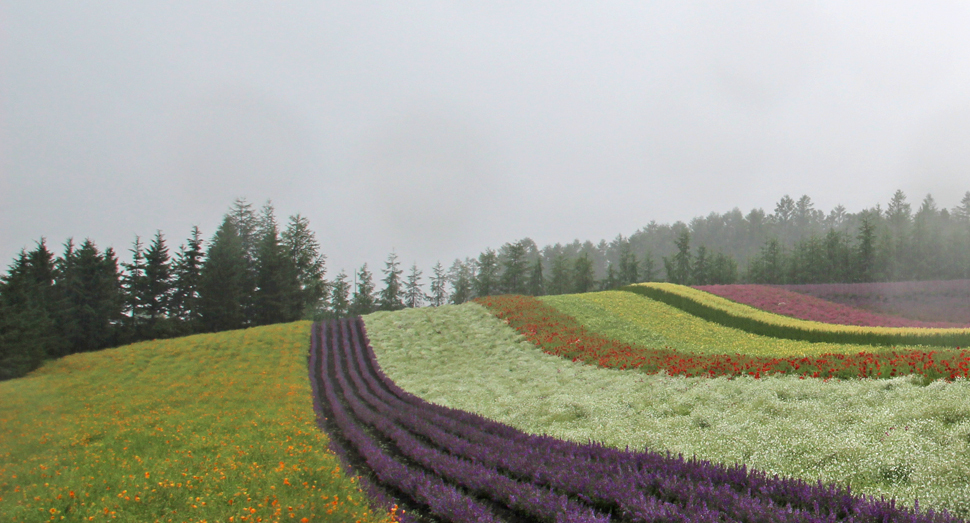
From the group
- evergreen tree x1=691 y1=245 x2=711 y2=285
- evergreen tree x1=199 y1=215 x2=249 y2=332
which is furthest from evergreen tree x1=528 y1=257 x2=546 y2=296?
evergreen tree x1=199 y1=215 x2=249 y2=332

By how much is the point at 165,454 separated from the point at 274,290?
43097 mm

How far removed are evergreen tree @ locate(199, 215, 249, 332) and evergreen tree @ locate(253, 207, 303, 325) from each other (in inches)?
71.3

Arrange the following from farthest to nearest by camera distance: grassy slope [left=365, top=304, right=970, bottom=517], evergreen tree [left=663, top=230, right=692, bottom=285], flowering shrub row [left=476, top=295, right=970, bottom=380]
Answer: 1. evergreen tree [left=663, top=230, right=692, bottom=285]
2. flowering shrub row [left=476, top=295, right=970, bottom=380]
3. grassy slope [left=365, top=304, right=970, bottom=517]

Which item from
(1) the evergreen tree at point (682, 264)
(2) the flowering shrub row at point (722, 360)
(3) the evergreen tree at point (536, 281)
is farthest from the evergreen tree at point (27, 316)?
(1) the evergreen tree at point (682, 264)

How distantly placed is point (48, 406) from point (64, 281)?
1177 inches

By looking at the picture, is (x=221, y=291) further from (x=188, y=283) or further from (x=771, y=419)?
(x=771, y=419)

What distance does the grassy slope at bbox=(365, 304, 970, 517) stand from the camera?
5.61 meters

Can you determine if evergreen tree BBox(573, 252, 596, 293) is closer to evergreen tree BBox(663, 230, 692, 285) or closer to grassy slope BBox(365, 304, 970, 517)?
evergreen tree BBox(663, 230, 692, 285)

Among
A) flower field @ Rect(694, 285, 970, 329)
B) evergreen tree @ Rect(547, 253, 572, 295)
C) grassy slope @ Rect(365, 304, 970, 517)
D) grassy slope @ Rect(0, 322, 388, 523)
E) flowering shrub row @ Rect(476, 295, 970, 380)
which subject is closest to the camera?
grassy slope @ Rect(365, 304, 970, 517)

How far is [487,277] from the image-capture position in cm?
7550

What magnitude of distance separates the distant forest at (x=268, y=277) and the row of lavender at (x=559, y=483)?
18.3 meters

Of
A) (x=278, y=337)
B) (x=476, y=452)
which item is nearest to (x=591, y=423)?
(x=476, y=452)

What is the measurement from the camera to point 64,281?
33531mm

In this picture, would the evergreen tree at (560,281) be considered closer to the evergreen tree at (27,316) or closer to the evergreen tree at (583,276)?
the evergreen tree at (583,276)
